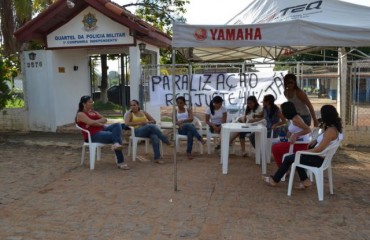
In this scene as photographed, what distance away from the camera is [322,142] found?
4.93 meters

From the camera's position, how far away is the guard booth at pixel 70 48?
9.81 m

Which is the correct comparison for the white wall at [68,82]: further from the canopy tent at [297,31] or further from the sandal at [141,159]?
the canopy tent at [297,31]

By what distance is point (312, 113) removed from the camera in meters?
6.64

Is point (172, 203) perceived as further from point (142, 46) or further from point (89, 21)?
point (89, 21)

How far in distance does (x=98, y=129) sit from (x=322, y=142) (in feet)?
12.3

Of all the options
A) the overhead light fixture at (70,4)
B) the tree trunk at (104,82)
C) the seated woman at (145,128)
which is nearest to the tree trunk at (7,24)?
the tree trunk at (104,82)

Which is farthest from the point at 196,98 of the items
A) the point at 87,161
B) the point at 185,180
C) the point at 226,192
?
the point at 226,192

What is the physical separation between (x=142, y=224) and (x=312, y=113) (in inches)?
145

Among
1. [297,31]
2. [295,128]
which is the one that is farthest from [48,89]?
[297,31]

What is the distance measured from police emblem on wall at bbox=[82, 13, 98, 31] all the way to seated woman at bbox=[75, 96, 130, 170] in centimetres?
390

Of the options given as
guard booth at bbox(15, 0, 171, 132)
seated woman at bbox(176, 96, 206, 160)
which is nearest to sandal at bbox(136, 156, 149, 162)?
seated woman at bbox(176, 96, 206, 160)

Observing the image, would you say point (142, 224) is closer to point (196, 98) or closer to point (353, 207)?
point (353, 207)

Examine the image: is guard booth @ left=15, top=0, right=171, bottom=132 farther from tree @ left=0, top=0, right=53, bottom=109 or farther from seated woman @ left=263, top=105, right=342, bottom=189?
seated woman @ left=263, top=105, right=342, bottom=189

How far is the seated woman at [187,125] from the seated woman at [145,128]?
0.49 meters
